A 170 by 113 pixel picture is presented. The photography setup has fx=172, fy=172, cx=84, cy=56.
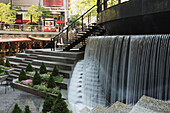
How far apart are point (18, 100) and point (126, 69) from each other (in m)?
6.18

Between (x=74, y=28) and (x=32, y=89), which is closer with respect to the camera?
(x=32, y=89)

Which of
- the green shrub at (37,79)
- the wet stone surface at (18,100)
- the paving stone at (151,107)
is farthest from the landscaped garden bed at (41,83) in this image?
the paving stone at (151,107)

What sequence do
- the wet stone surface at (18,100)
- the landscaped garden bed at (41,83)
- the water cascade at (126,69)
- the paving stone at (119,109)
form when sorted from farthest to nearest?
the landscaped garden bed at (41,83), the wet stone surface at (18,100), the water cascade at (126,69), the paving stone at (119,109)

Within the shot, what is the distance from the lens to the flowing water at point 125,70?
596cm

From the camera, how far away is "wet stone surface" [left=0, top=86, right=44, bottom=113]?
8.36m

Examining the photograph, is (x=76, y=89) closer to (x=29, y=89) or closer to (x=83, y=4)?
(x=29, y=89)

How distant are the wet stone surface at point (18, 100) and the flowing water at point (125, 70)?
206 centimetres

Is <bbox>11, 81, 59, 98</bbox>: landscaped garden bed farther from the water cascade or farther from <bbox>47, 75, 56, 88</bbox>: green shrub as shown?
the water cascade

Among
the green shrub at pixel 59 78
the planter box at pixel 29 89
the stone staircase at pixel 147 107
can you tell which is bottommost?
the planter box at pixel 29 89

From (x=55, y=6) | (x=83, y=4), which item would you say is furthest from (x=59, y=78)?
(x=55, y=6)

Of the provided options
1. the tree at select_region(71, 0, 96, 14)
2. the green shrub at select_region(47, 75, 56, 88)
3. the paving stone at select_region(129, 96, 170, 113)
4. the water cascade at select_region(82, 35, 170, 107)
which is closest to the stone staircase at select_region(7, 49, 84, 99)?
the green shrub at select_region(47, 75, 56, 88)

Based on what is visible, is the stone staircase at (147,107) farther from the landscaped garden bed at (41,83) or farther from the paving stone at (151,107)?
the landscaped garden bed at (41,83)

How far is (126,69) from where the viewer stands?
7.18 meters

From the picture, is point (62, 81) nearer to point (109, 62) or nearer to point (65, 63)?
point (65, 63)
